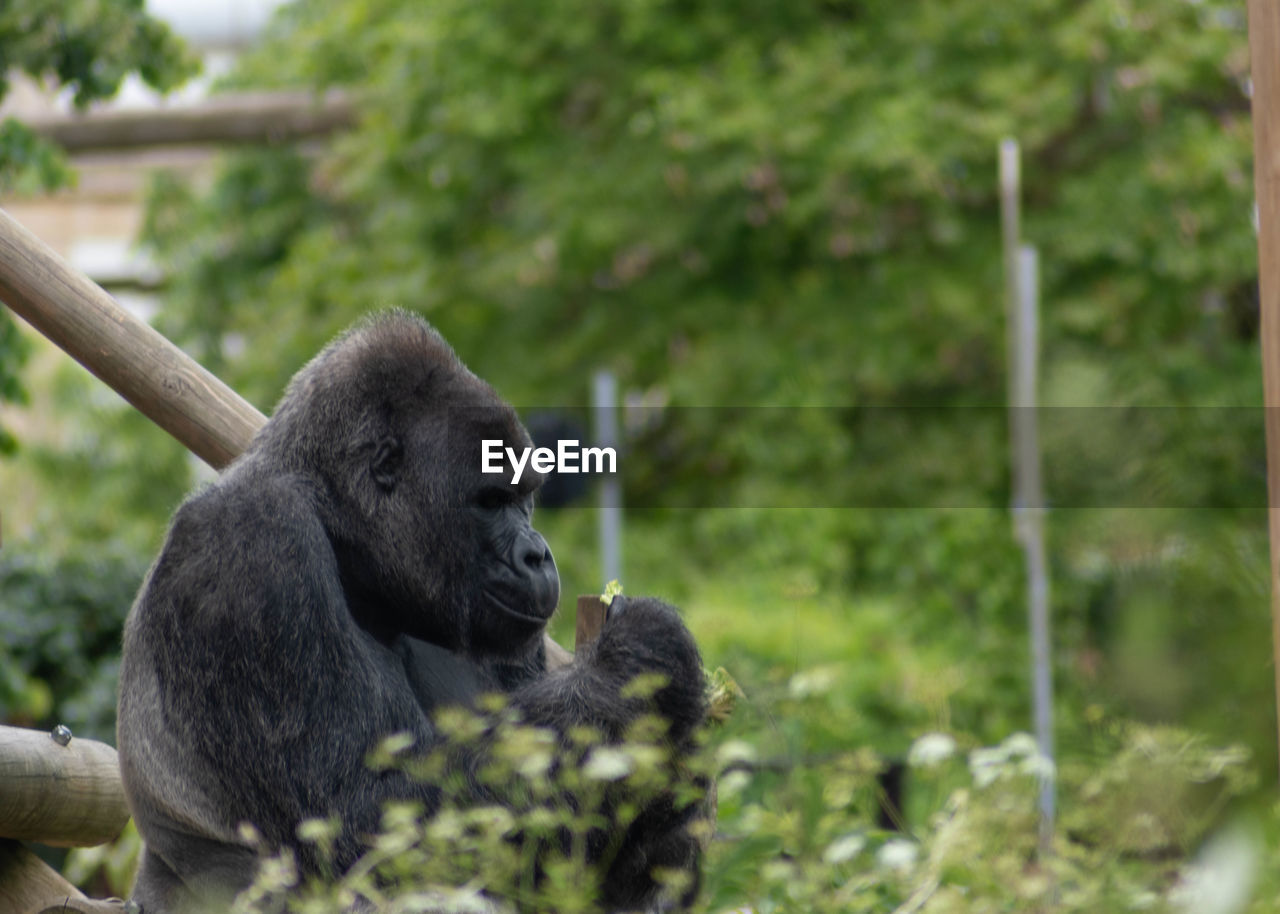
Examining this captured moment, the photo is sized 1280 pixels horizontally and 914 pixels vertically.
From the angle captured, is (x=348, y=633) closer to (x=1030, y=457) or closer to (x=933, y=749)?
(x=933, y=749)

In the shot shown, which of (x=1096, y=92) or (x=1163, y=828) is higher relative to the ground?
(x=1096, y=92)

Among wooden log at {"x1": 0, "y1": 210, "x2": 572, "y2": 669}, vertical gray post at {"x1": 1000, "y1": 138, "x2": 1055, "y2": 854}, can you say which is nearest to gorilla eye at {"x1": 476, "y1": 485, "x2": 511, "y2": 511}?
wooden log at {"x1": 0, "y1": 210, "x2": 572, "y2": 669}

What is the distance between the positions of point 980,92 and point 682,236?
216 centimetres

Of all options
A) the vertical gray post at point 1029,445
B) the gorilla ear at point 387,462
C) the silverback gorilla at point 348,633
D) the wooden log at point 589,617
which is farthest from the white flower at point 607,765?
the vertical gray post at point 1029,445

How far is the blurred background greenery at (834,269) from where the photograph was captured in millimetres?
9812

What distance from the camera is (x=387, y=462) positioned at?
2.83m

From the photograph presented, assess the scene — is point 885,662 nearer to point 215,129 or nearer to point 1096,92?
point 1096,92

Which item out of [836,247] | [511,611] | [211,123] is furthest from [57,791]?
[211,123]

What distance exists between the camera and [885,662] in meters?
8.86

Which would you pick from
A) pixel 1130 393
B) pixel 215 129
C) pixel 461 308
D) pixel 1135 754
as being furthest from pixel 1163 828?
pixel 215 129

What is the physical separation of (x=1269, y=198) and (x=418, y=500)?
1478mm

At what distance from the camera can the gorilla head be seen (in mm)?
2801

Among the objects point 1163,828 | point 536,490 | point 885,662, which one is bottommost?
point 885,662

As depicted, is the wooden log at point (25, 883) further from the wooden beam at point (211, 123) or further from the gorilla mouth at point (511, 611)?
the wooden beam at point (211, 123)
